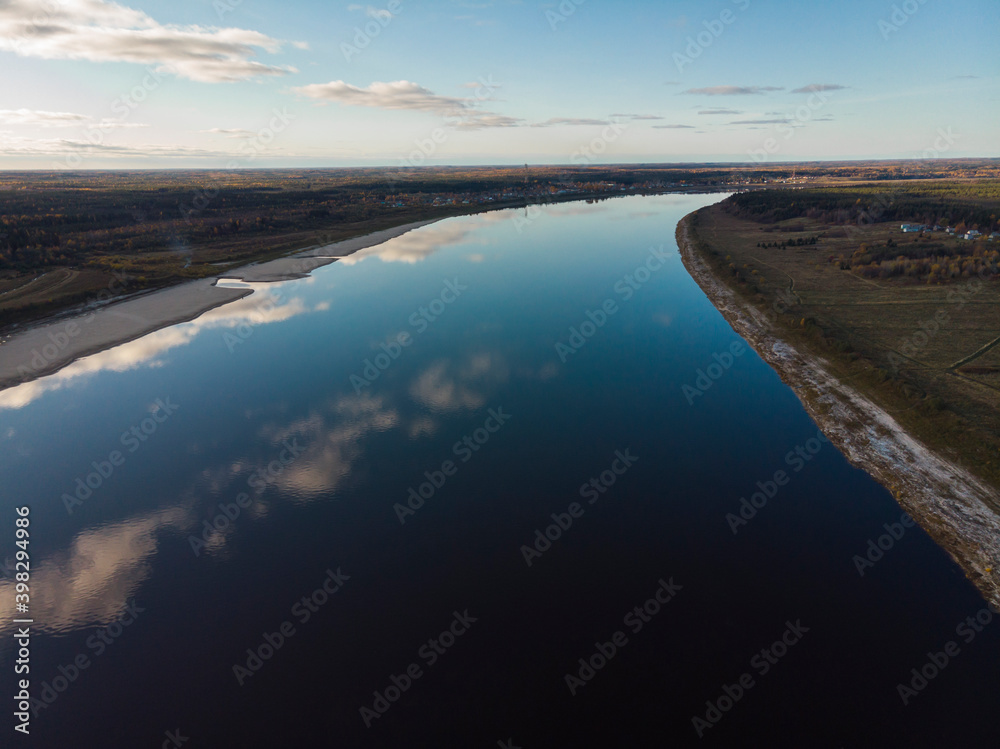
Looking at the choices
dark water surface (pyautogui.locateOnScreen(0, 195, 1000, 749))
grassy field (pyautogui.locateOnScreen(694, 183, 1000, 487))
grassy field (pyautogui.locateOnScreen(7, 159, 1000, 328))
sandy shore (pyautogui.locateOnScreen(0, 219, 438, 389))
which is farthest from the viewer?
grassy field (pyautogui.locateOnScreen(7, 159, 1000, 328))

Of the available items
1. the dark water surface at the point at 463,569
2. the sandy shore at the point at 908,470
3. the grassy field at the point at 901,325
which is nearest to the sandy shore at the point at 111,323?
the dark water surface at the point at 463,569

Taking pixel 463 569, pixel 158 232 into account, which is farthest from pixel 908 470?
pixel 158 232

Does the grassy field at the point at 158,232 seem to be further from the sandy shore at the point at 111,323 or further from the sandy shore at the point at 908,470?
the sandy shore at the point at 908,470

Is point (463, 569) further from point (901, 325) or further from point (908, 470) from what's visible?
point (901, 325)

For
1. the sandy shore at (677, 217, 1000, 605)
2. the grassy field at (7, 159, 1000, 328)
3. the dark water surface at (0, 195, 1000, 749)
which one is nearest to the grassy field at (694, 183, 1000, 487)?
the sandy shore at (677, 217, 1000, 605)

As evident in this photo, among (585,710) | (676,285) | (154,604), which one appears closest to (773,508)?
(585,710)

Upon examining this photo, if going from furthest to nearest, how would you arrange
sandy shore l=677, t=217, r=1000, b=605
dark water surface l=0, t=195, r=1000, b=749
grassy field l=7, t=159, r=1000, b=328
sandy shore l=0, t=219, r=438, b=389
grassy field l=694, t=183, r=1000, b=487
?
grassy field l=7, t=159, r=1000, b=328 < sandy shore l=0, t=219, r=438, b=389 < grassy field l=694, t=183, r=1000, b=487 < sandy shore l=677, t=217, r=1000, b=605 < dark water surface l=0, t=195, r=1000, b=749

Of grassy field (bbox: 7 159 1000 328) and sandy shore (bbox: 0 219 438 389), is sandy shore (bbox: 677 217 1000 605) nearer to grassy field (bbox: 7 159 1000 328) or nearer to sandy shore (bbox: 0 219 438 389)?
sandy shore (bbox: 0 219 438 389)

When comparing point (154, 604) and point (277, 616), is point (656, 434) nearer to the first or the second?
point (277, 616)
